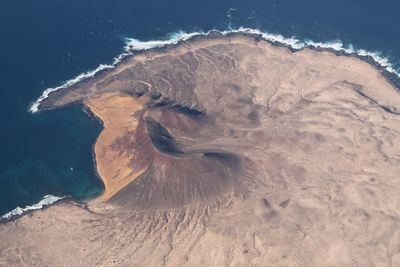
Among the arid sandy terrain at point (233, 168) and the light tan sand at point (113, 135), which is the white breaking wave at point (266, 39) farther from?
the light tan sand at point (113, 135)

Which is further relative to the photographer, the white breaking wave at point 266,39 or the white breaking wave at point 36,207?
the white breaking wave at point 266,39

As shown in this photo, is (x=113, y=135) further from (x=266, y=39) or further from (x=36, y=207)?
(x=266, y=39)

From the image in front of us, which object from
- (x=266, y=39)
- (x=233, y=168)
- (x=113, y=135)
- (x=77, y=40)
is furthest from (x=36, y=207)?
(x=266, y=39)

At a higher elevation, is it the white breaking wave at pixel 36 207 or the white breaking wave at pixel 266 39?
the white breaking wave at pixel 266 39

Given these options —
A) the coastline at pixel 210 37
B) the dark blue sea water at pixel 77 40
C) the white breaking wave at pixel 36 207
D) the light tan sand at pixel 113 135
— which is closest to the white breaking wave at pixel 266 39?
the coastline at pixel 210 37

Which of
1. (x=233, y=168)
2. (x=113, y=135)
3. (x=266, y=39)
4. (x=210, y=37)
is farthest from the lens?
(x=266, y=39)

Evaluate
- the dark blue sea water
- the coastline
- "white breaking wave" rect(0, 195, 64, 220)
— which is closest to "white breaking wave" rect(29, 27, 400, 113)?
the coastline
